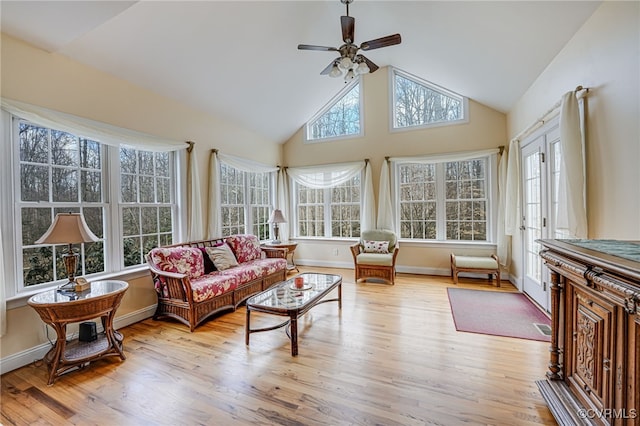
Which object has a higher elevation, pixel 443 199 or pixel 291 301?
pixel 443 199

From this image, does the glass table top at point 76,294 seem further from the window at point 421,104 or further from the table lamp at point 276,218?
the window at point 421,104

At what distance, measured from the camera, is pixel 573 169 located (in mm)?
2352

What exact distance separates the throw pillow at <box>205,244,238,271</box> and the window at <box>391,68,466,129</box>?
3867 millimetres

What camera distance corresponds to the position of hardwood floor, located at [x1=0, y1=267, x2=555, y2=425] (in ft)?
5.74

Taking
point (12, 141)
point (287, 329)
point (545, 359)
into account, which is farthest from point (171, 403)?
point (545, 359)

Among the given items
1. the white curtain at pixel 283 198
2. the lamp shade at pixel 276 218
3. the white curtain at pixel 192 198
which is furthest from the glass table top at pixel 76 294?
the white curtain at pixel 283 198

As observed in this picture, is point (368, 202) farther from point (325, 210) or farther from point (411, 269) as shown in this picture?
point (411, 269)

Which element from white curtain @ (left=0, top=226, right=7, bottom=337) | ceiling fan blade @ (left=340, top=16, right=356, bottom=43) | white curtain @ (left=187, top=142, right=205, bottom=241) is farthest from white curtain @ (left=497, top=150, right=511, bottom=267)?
white curtain @ (left=0, top=226, right=7, bottom=337)

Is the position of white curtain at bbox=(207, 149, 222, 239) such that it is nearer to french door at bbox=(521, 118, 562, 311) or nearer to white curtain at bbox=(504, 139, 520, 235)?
french door at bbox=(521, 118, 562, 311)

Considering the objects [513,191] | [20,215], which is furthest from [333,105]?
[20,215]

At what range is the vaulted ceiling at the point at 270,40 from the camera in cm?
240

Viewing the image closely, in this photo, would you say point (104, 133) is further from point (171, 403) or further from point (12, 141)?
point (171, 403)

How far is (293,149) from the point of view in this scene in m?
6.24

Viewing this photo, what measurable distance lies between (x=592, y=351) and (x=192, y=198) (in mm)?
4184
